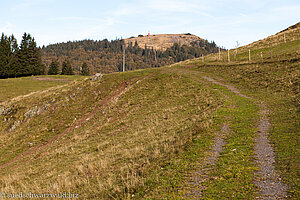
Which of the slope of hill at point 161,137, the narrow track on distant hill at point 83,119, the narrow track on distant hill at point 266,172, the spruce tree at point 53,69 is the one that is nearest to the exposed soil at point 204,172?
the slope of hill at point 161,137

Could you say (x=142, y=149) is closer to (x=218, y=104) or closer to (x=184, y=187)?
(x=184, y=187)

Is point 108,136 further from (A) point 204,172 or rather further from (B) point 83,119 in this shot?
(A) point 204,172

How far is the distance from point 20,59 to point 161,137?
85.0 m

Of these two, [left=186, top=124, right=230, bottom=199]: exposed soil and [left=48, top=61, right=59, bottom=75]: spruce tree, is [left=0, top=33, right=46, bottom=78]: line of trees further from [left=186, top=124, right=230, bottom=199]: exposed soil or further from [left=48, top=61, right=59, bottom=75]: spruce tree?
[left=186, top=124, right=230, bottom=199]: exposed soil

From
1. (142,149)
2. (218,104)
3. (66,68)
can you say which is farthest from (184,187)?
(66,68)

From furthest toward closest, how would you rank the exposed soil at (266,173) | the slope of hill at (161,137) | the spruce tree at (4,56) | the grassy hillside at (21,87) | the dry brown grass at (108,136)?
1. the spruce tree at (4,56)
2. the grassy hillside at (21,87)
3. the dry brown grass at (108,136)
4. the slope of hill at (161,137)
5. the exposed soil at (266,173)

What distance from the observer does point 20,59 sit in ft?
263

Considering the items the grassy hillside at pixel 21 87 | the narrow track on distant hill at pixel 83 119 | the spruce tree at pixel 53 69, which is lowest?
the narrow track on distant hill at pixel 83 119

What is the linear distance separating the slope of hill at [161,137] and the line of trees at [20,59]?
156ft

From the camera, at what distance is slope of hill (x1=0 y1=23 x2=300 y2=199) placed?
7.25 meters

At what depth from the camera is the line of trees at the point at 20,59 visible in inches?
3108

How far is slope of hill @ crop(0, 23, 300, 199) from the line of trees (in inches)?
1877

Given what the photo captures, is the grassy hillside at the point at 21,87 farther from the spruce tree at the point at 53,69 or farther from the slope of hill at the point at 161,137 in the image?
the spruce tree at the point at 53,69

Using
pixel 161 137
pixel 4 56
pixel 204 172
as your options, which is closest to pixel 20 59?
pixel 4 56
